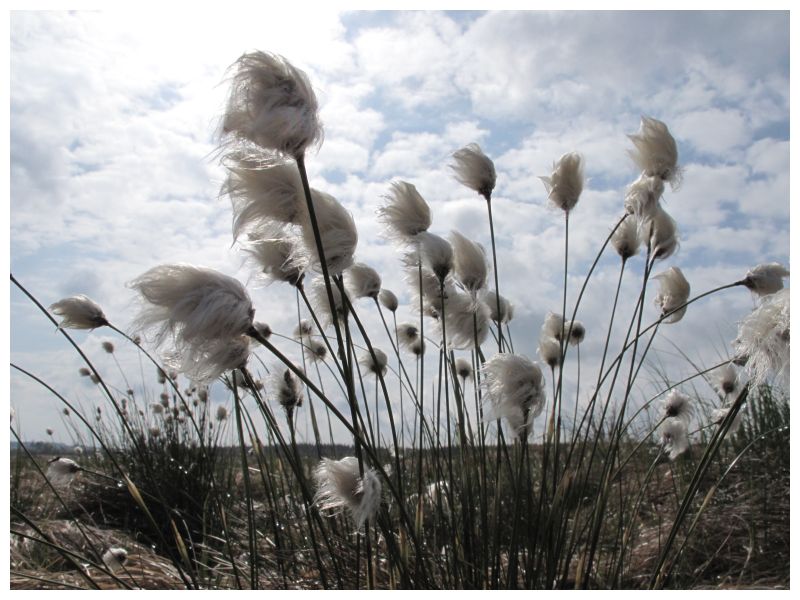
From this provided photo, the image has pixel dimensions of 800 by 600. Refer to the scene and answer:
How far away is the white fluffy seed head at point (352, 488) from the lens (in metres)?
1.56

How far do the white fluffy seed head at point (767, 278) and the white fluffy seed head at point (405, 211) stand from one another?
124 centimetres

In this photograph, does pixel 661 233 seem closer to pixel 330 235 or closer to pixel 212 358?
pixel 330 235

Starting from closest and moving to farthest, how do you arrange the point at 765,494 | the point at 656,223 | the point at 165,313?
the point at 165,313, the point at 656,223, the point at 765,494

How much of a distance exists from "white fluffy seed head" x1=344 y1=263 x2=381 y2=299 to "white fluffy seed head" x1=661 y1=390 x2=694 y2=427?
1538mm

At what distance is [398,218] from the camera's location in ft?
7.82

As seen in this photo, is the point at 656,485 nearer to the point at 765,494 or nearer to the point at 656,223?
the point at 765,494

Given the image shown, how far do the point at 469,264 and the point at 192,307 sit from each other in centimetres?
132

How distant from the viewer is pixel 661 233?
2.66 m

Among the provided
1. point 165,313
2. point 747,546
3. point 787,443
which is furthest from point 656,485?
point 165,313

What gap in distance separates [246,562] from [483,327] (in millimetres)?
1572

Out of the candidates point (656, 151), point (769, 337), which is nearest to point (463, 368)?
point (656, 151)

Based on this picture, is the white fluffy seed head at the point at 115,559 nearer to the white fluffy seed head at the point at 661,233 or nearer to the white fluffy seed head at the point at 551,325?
the white fluffy seed head at the point at 551,325

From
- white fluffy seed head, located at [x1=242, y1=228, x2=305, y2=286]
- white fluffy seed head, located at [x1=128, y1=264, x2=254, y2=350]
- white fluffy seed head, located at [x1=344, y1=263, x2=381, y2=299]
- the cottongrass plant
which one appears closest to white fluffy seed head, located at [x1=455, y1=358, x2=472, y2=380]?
the cottongrass plant

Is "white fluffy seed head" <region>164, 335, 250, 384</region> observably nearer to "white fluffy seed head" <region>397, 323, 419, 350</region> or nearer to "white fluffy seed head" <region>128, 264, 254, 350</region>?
"white fluffy seed head" <region>128, 264, 254, 350</region>
